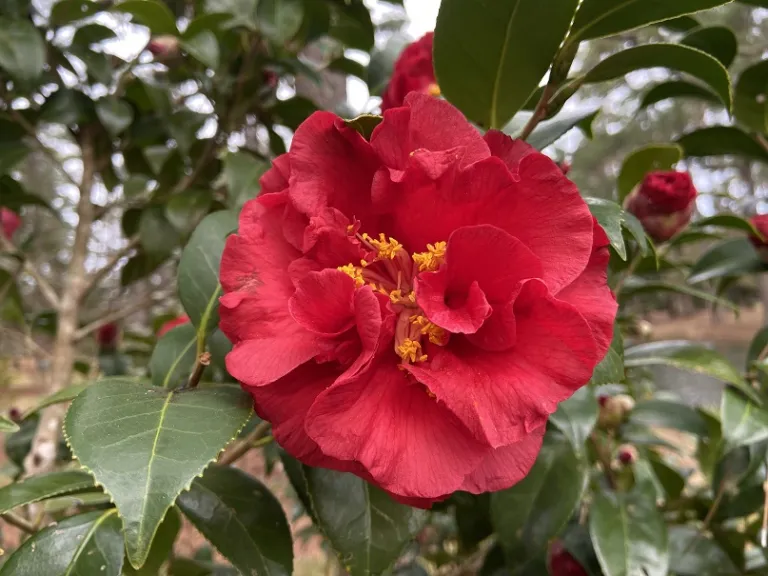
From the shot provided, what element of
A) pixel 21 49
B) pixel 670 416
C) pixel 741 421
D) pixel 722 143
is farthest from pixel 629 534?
pixel 21 49

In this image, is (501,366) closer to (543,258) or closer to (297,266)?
(543,258)

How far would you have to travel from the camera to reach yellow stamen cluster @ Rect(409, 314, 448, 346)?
0.50 m

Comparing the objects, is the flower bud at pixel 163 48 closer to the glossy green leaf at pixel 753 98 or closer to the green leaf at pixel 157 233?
the green leaf at pixel 157 233

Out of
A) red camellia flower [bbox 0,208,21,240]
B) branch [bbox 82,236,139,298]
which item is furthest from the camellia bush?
red camellia flower [bbox 0,208,21,240]

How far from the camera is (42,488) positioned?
0.58 meters

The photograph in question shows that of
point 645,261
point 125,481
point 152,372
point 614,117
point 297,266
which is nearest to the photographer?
point 125,481

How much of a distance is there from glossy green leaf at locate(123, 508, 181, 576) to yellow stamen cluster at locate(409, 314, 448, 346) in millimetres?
367

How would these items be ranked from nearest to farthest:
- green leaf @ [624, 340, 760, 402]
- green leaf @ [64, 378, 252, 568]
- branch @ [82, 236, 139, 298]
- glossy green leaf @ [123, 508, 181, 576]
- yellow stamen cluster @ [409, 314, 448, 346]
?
green leaf @ [64, 378, 252, 568], yellow stamen cluster @ [409, 314, 448, 346], glossy green leaf @ [123, 508, 181, 576], green leaf @ [624, 340, 760, 402], branch @ [82, 236, 139, 298]

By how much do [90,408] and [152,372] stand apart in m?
0.24

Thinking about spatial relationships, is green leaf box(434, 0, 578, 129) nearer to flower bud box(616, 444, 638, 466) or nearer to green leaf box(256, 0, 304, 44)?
green leaf box(256, 0, 304, 44)

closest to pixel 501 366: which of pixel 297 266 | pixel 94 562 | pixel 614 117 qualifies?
pixel 297 266

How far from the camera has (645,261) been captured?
917 mm

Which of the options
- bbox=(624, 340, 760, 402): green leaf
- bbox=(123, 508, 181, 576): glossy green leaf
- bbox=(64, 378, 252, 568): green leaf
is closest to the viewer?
bbox=(64, 378, 252, 568): green leaf

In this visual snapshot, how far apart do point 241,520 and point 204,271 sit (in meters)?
0.29
